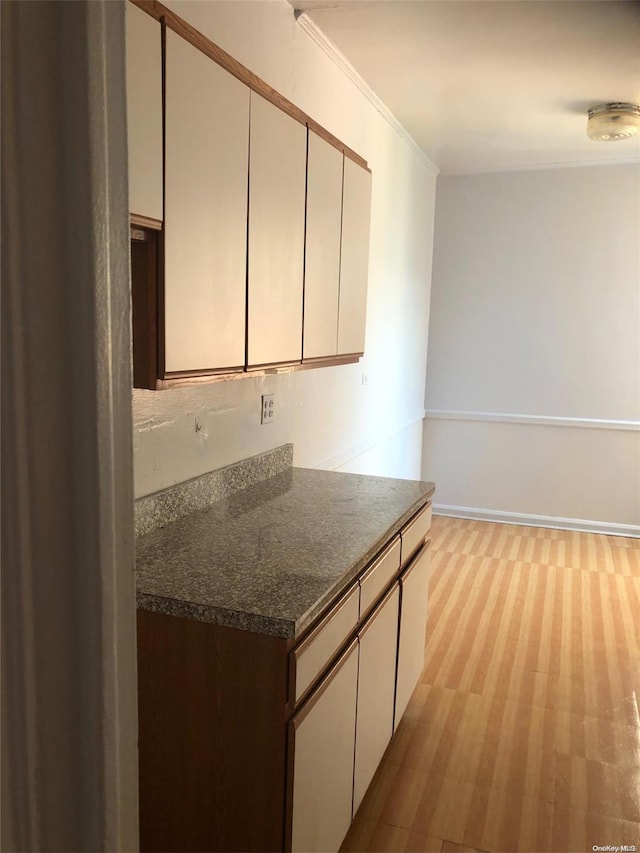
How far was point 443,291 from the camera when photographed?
5.58 metres

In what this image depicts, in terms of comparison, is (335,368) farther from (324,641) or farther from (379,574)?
(324,641)

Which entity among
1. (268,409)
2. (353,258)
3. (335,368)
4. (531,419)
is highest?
(353,258)

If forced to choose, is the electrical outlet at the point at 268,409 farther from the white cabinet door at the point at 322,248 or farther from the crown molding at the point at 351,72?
the crown molding at the point at 351,72

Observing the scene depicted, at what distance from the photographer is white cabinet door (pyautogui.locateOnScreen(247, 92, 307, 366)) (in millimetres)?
1979

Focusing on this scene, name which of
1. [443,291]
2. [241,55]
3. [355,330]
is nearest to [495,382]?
[443,291]

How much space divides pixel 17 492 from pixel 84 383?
0.26ft

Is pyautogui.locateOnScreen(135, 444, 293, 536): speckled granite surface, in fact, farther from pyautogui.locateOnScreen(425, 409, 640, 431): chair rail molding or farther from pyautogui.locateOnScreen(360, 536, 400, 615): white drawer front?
pyautogui.locateOnScreen(425, 409, 640, 431): chair rail molding

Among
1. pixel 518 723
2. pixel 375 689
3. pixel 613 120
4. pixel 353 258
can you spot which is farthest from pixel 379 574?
pixel 613 120

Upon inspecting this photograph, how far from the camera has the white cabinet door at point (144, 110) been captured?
4.68 ft

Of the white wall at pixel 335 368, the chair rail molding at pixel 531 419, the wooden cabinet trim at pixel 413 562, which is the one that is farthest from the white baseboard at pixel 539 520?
the wooden cabinet trim at pixel 413 562

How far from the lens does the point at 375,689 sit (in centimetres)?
220

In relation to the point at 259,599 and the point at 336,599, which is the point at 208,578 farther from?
the point at 336,599

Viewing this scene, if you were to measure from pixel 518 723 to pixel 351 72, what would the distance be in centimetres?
305

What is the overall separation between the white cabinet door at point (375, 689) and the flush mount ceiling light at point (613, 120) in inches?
117
